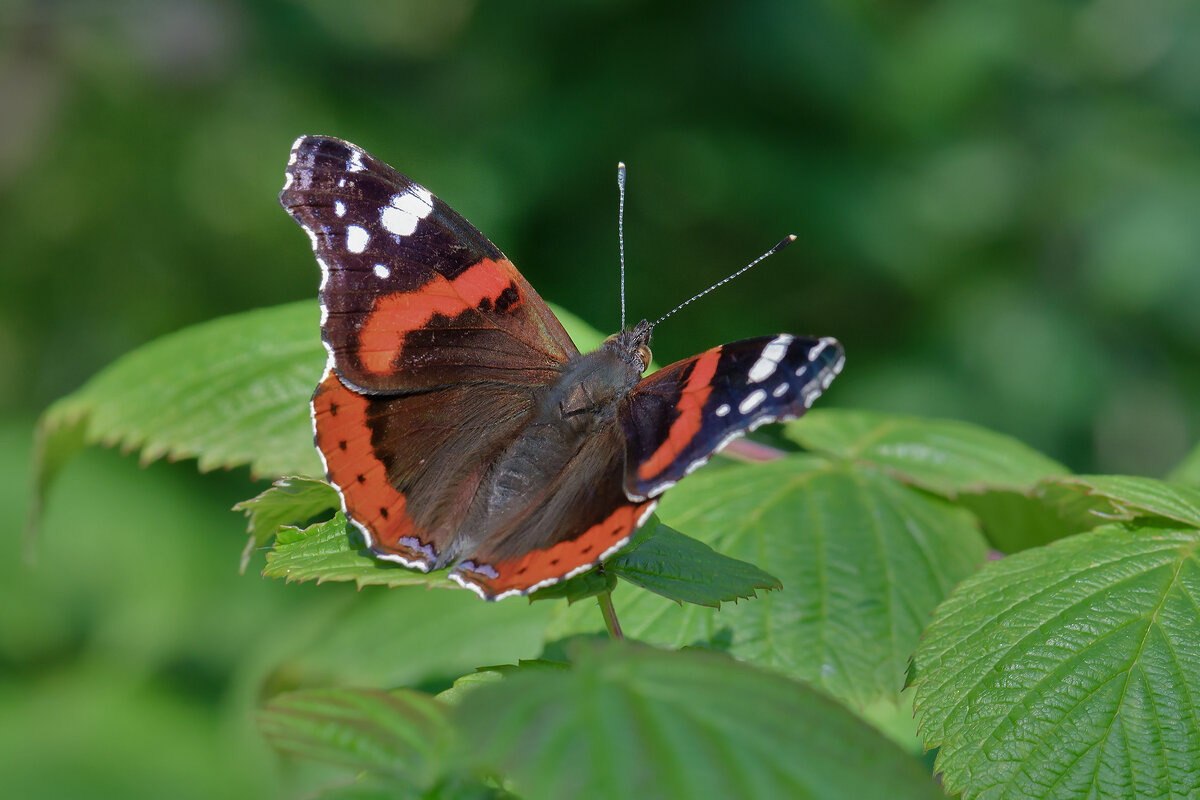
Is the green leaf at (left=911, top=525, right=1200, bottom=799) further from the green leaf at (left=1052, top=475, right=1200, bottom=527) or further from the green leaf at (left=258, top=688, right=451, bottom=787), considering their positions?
the green leaf at (left=258, top=688, right=451, bottom=787)

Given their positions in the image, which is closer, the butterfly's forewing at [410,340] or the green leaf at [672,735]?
the green leaf at [672,735]

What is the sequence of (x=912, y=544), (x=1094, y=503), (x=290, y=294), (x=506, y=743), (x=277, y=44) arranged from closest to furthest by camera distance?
(x=506, y=743) → (x=1094, y=503) → (x=912, y=544) → (x=290, y=294) → (x=277, y=44)

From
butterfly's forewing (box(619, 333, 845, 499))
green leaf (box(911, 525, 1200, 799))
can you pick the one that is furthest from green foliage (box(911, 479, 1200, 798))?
butterfly's forewing (box(619, 333, 845, 499))

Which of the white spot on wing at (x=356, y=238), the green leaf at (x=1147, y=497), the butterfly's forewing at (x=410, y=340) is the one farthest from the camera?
the white spot on wing at (x=356, y=238)

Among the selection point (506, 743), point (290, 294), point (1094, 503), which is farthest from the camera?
point (290, 294)

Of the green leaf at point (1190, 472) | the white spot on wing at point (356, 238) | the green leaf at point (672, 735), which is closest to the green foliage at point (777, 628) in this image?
the green leaf at point (672, 735)

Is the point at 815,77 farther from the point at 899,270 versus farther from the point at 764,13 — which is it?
the point at 899,270

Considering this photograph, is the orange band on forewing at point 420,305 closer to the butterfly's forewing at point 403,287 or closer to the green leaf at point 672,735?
the butterfly's forewing at point 403,287

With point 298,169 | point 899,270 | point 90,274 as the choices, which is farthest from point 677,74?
point 298,169
